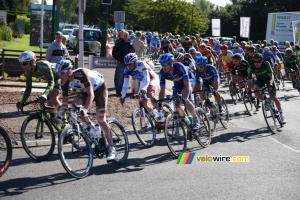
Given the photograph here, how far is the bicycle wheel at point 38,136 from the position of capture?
753cm

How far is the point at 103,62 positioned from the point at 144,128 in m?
5.63

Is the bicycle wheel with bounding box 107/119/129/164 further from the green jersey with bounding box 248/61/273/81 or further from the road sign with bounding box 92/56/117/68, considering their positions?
the road sign with bounding box 92/56/117/68

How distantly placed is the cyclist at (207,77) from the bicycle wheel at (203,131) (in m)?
1.96

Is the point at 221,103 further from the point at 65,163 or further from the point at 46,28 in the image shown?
the point at 46,28

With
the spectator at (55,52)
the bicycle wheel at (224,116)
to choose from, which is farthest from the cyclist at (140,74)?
the spectator at (55,52)

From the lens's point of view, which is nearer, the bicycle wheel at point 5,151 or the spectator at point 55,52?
the bicycle wheel at point 5,151

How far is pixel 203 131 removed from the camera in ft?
30.0

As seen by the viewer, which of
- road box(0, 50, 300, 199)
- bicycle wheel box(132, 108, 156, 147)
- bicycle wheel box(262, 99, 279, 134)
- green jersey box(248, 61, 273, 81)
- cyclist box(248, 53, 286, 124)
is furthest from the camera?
green jersey box(248, 61, 273, 81)

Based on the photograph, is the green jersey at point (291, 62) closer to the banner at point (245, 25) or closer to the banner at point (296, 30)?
the banner at point (296, 30)

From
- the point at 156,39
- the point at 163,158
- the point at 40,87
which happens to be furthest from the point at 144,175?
the point at 156,39

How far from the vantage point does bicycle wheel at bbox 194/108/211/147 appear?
902cm

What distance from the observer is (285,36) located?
47969 mm

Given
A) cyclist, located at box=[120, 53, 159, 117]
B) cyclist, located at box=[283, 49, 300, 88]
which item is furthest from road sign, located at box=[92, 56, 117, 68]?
cyclist, located at box=[283, 49, 300, 88]

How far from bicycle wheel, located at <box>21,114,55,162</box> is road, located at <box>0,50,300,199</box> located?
0.16 m
